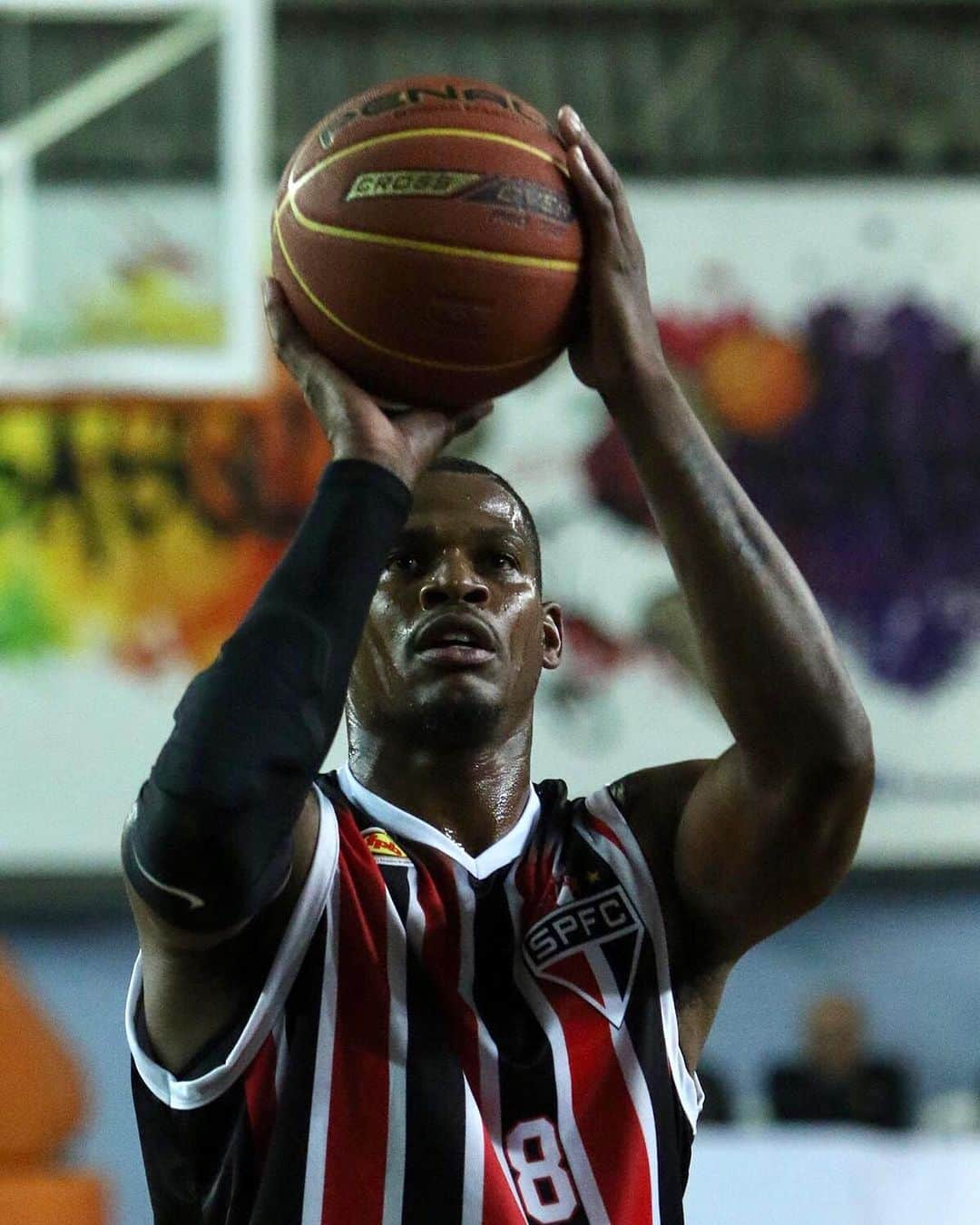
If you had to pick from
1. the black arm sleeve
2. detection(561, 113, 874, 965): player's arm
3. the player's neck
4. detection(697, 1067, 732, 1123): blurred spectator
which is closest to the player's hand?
the black arm sleeve

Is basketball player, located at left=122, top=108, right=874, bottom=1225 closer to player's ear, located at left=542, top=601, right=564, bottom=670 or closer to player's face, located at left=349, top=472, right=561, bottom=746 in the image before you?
player's face, located at left=349, top=472, right=561, bottom=746

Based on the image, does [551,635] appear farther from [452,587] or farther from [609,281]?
[609,281]

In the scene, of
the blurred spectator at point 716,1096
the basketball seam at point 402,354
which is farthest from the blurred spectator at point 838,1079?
the basketball seam at point 402,354

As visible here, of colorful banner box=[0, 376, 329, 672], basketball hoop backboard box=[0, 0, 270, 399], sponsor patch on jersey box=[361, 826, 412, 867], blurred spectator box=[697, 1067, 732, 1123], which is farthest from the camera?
colorful banner box=[0, 376, 329, 672]

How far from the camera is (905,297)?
26.5ft

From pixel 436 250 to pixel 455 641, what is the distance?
567mm

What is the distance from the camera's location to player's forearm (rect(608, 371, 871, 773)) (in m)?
2.28

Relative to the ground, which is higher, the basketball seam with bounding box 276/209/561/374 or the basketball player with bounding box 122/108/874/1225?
the basketball seam with bounding box 276/209/561/374

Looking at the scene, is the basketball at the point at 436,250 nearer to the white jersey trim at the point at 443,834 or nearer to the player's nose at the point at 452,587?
the player's nose at the point at 452,587

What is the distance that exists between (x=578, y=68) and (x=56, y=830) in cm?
424

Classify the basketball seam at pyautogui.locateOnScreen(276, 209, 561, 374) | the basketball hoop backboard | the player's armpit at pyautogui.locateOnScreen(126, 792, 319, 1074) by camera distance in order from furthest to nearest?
the basketball hoop backboard < the basketball seam at pyautogui.locateOnScreen(276, 209, 561, 374) < the player's armpit at pyautogui.locateOnScreen(126, 792, 319, 1074)

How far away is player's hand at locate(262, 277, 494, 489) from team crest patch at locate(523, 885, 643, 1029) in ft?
2.10

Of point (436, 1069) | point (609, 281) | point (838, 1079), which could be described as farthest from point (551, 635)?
point (838, 1079)

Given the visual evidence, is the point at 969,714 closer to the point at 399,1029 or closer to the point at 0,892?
the point at 0,892
